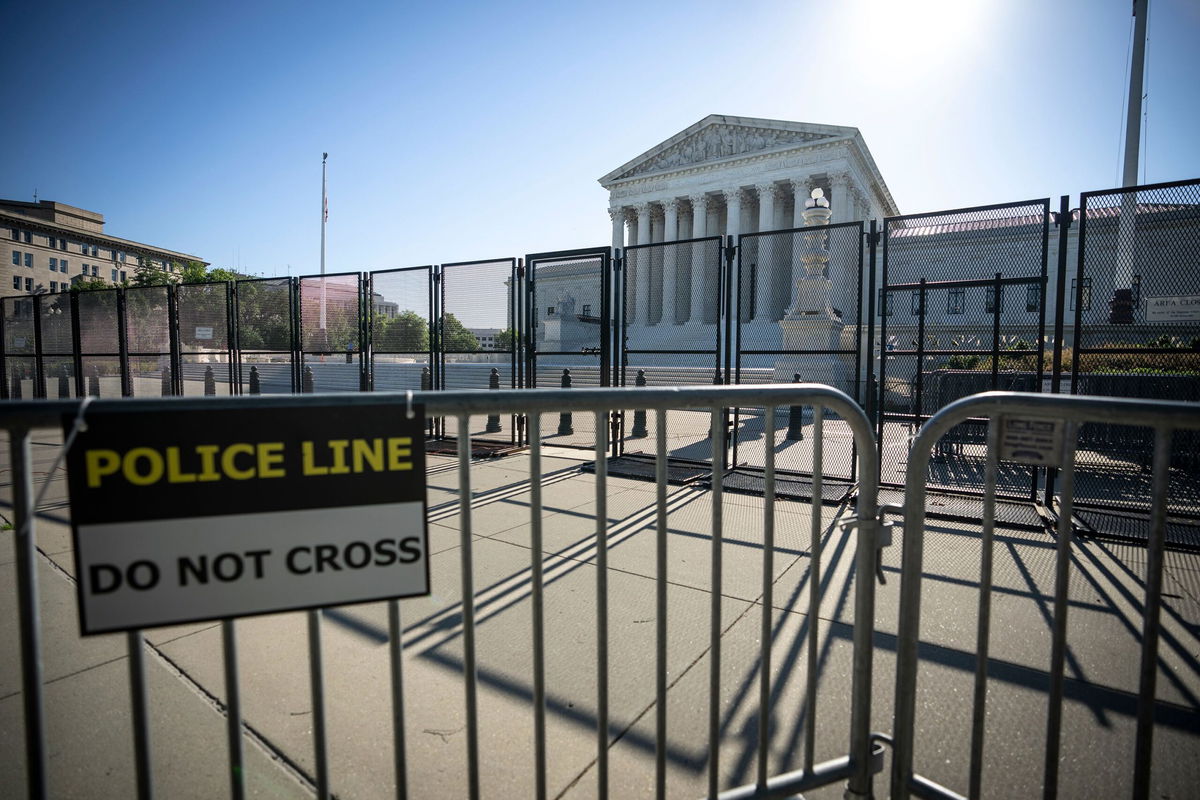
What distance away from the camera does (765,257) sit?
42594 millimetres

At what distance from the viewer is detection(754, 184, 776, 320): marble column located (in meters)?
41.9

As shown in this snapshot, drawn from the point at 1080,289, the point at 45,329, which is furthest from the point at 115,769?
the point at 45,329

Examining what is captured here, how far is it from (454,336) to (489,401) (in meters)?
9.10

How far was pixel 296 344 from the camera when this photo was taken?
11617 mm

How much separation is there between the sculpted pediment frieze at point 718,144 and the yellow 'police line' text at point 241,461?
4700 cm

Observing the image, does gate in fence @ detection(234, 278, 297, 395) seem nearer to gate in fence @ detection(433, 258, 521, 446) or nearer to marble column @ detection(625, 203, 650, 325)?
gate in fence @ detection(433, 258, 521, 446)

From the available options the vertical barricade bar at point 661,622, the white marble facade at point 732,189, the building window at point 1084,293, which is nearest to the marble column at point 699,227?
the white marble facade at point 732,189

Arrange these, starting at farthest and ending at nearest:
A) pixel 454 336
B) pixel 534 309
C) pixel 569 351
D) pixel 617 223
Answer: pixel 617 223, pixel 454 336, pixel 569 351, pixel 534 309

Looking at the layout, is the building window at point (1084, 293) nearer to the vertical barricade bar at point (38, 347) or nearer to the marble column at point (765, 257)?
the vertical barricade bar at point (38, 347)

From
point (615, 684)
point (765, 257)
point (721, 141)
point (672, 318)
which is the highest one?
point (721, 141)

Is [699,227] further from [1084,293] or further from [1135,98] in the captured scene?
[1084,293]

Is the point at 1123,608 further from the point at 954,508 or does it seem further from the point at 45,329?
the point at 45,329

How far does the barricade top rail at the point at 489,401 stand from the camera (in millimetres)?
1302

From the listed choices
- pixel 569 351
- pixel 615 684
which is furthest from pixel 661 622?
pixel 569 351
